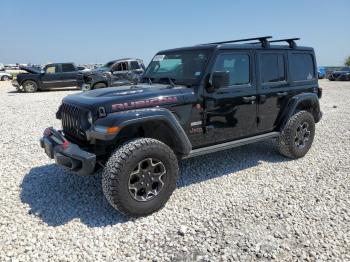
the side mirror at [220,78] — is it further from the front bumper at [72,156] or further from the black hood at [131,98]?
the front bumper at [72,156]

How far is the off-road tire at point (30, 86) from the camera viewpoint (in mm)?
17609

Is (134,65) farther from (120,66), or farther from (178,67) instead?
(178,67)

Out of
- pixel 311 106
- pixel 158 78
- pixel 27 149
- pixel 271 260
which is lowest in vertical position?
pixel 271 260

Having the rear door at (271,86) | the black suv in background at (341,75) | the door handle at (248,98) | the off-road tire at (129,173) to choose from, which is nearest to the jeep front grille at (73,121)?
the off-road tire at (129,173)

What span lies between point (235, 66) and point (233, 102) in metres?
0.53

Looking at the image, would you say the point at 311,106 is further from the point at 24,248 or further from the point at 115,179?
the point at 24,248

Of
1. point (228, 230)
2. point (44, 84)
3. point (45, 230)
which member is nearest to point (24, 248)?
point (45, 230)

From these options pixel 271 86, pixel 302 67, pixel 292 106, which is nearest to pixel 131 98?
pixel 271 86

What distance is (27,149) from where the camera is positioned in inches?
241

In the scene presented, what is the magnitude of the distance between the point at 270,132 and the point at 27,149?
441cm

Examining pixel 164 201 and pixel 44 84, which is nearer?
pixel 164 201

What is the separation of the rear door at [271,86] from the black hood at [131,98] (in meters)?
1.38

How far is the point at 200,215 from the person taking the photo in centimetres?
368

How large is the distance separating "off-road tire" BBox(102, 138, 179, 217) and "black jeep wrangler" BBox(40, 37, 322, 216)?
0.01 metres
